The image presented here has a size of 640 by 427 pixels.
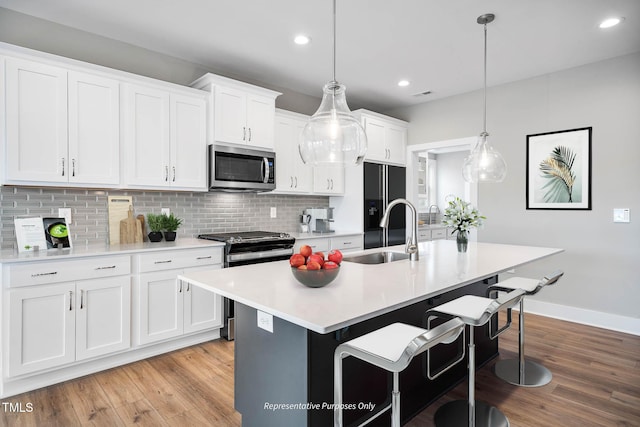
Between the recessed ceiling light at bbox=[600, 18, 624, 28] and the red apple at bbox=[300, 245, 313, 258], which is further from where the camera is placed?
the recessed ceiling light at bbox=[600, 18, 624, 28]

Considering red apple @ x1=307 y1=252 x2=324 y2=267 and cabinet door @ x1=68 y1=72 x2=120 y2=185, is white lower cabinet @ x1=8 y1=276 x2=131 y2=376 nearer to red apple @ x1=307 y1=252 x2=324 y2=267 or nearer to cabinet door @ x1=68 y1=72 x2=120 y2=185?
cabinet door @ x1=68 y1=72 x2=120 y2=185

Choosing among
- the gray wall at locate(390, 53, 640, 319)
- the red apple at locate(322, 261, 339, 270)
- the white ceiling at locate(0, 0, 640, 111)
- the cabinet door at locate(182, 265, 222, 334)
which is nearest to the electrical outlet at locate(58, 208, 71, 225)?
the cabinet door at locate(182, 265, 222, 334)

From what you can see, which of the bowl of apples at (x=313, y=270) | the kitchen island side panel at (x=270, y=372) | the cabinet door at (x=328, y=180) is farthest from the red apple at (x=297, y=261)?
the cabinet door at (x=328, y=180)

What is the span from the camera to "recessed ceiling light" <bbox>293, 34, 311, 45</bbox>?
3.19m

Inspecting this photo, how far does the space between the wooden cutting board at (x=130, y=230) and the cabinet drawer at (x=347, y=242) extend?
6.87 ft

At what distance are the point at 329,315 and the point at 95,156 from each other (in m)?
2.52

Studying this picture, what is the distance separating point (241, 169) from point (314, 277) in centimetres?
225

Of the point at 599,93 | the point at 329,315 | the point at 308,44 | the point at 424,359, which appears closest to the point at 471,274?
the point at 424,359

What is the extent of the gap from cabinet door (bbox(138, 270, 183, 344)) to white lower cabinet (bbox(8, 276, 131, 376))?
11cm

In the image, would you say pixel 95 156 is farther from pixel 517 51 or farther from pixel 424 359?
pixel 517 51

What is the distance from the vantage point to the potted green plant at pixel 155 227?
3.27 m

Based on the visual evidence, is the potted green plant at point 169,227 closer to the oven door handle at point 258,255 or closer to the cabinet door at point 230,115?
the oven door handle at point 258,255

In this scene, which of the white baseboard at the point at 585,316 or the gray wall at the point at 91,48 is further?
the white baseboard at the point at 585,316

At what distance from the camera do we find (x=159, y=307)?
9.80 ft
